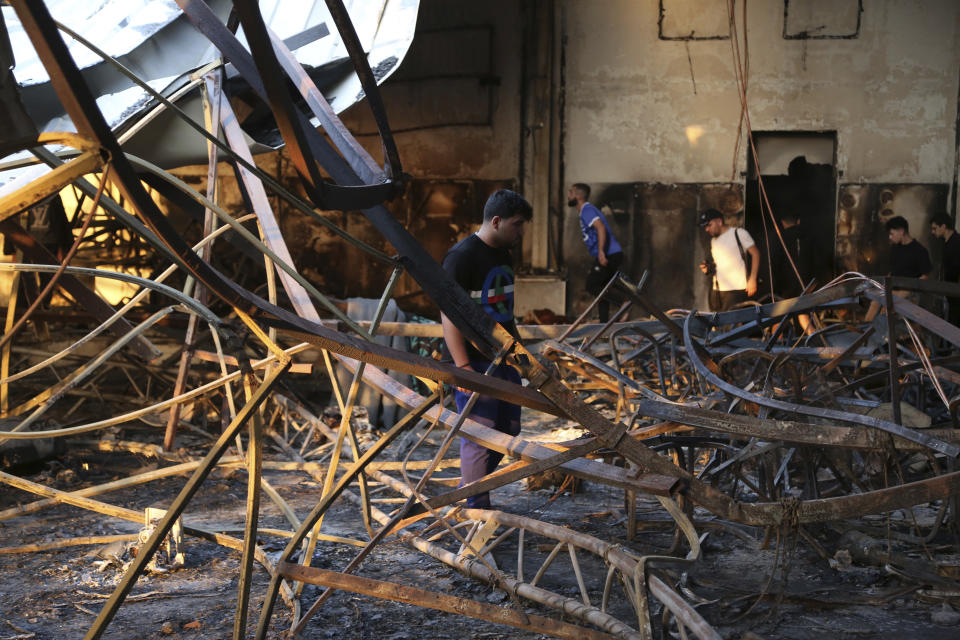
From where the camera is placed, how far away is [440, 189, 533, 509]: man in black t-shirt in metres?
4.18

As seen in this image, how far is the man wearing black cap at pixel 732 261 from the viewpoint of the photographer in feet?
28.2

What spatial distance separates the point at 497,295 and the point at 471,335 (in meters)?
1.63

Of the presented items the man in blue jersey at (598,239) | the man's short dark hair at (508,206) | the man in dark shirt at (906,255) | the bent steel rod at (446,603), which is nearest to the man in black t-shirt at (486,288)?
the man's short dark hair at (508,206)

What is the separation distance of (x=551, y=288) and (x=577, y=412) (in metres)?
9.71

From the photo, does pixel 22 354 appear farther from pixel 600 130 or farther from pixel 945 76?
pixel 945 76

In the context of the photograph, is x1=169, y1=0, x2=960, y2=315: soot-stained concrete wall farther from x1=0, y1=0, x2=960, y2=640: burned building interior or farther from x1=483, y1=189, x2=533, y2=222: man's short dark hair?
x1=483, y1=189, x2=533, y2=222: man's short dark hair

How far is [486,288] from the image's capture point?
4227 millimetres

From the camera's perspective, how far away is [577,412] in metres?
2.50

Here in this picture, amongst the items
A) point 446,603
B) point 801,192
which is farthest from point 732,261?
point 446,603

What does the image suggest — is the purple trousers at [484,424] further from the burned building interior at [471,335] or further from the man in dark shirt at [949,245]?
the man in dark shirt at [949,245]

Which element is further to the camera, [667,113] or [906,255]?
[667,113]

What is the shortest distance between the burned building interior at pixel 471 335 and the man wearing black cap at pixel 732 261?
1.30 meters

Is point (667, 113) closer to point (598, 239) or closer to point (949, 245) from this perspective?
point (598, 239)

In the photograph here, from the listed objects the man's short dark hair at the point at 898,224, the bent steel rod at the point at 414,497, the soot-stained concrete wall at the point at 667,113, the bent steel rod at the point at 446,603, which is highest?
the soot-stained concrete wall at the point at 667,113
